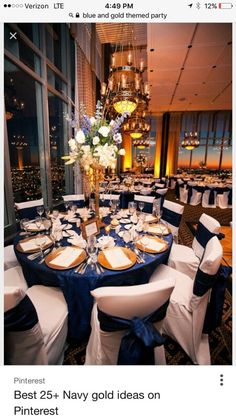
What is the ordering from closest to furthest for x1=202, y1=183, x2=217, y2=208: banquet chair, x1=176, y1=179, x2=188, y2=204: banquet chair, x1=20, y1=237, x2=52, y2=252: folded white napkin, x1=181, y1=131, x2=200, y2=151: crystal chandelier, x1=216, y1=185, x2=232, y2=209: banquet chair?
x1=20, y1=237, x2=52, y2=252: folded white napkin < x1=216, y1=185, x2=232, y2=209: banquet chair < x1=202, y1=183, x2=217, y2=208: banquet chair < x1=176, y1=179, x2=188, y2=204: banquet chair < x1=181, y1=131, x2=200, y2=151: crystal chandelier

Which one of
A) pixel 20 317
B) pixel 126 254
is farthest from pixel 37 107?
pixel 20 317

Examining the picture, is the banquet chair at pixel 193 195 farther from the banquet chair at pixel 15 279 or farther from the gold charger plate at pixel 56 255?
the banquet chair at pixel 15 279

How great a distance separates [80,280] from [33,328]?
0.33 m

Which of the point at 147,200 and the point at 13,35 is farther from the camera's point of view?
the point at 147,200

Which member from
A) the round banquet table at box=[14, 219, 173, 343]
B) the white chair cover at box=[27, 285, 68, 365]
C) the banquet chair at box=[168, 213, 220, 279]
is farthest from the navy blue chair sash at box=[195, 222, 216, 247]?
the white chair cover at box=[27, 285, 68, 365]

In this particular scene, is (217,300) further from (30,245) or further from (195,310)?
(30,245)

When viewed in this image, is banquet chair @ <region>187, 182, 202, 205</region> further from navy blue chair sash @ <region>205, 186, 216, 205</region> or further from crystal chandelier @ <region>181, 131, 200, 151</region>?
crystal chandelier @ <region>181, 131, 200, 151</region>

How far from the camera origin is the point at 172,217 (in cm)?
245

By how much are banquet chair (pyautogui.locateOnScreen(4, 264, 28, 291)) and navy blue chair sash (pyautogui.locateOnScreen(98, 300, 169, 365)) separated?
3.02 feet

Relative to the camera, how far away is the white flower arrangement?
1.55m

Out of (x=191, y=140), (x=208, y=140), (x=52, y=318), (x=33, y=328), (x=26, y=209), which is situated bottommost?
(x=52, y=318)

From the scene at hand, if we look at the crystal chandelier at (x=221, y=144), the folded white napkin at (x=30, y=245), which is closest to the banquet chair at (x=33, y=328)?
the folded white napkin at (x=30, y=245)
